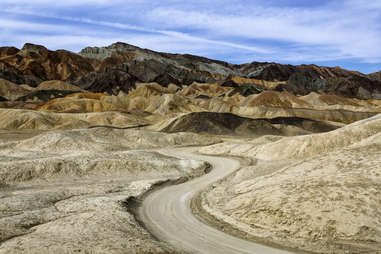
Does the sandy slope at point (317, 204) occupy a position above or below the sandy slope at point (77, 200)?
above

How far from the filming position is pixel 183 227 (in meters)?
18.9

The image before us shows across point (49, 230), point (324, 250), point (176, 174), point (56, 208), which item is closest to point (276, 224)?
point (324, 250)

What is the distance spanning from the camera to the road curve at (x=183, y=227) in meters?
15.8

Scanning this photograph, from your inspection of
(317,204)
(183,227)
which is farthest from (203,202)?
(317,204)

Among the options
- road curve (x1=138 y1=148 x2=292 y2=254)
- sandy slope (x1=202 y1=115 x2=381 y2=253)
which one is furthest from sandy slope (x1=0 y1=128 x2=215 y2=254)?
sandy slope (x1=202 y1=115 x2=381 y2=253)

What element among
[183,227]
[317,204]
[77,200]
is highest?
[317,204]

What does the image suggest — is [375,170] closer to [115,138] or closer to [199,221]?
[199,221]

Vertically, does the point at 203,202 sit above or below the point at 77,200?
above

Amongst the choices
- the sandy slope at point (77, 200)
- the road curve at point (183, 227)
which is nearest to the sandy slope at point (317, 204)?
the road curve at point (183, 227)

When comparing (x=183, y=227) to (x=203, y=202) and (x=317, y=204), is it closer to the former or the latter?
(x=203, y=202)

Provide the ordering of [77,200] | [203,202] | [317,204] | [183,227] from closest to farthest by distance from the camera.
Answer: [317,204], [183,227], [77,200], [203,202]

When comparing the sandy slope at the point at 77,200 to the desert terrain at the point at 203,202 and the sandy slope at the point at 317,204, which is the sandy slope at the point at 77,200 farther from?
the sandy slope at the point at 317,204

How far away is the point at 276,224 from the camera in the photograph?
59.4 feet

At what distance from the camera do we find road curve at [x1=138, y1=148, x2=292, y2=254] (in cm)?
1579
